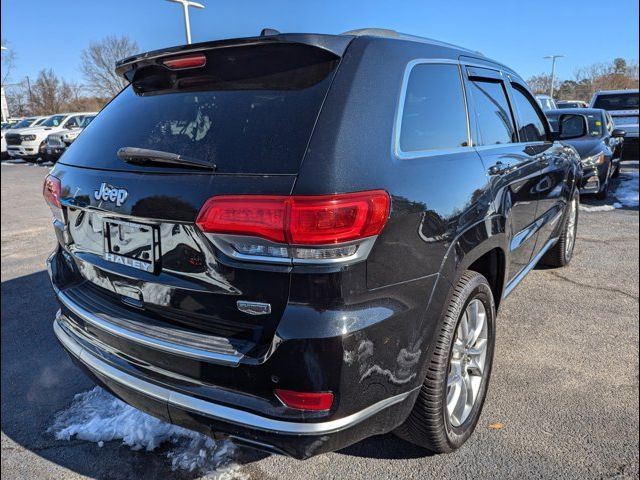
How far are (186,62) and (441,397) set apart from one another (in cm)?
184

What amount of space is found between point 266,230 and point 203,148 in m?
0.47

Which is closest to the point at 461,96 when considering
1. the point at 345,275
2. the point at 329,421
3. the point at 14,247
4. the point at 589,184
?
the point at 345,275

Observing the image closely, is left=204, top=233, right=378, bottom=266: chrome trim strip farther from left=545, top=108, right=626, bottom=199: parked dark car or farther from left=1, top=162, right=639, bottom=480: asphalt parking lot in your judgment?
left=545, top=108, right=626, bottom=199: parked dark car

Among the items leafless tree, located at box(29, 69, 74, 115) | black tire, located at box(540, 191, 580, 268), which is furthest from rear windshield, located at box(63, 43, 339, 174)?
leafless tree, located at box(29, 69, 74, 115)

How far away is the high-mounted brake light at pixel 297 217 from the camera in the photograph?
5.24 ft

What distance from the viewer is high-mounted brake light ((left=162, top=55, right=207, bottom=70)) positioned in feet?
6.75

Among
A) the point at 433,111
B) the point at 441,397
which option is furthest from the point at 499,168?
the point at 441,397

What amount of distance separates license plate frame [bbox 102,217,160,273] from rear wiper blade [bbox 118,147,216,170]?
25 cm

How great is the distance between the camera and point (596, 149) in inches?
338

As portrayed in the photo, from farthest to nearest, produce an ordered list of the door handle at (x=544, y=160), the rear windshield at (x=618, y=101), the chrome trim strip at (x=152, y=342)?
the rear windshield at (x=618, y=101) → the door handle at (x=544, y=160) → the chrome trim strip at (x=152, y=342)

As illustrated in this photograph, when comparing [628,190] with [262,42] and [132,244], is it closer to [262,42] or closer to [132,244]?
[262,42]

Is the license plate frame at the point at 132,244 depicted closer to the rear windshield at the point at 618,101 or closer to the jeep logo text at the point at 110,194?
the jeep logo text at the point at 110,194

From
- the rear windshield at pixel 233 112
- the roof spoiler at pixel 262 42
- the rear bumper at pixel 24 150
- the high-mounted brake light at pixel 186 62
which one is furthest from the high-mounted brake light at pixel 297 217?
the rear bumper at pixel 24 150

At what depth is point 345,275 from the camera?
1631 millimetres
